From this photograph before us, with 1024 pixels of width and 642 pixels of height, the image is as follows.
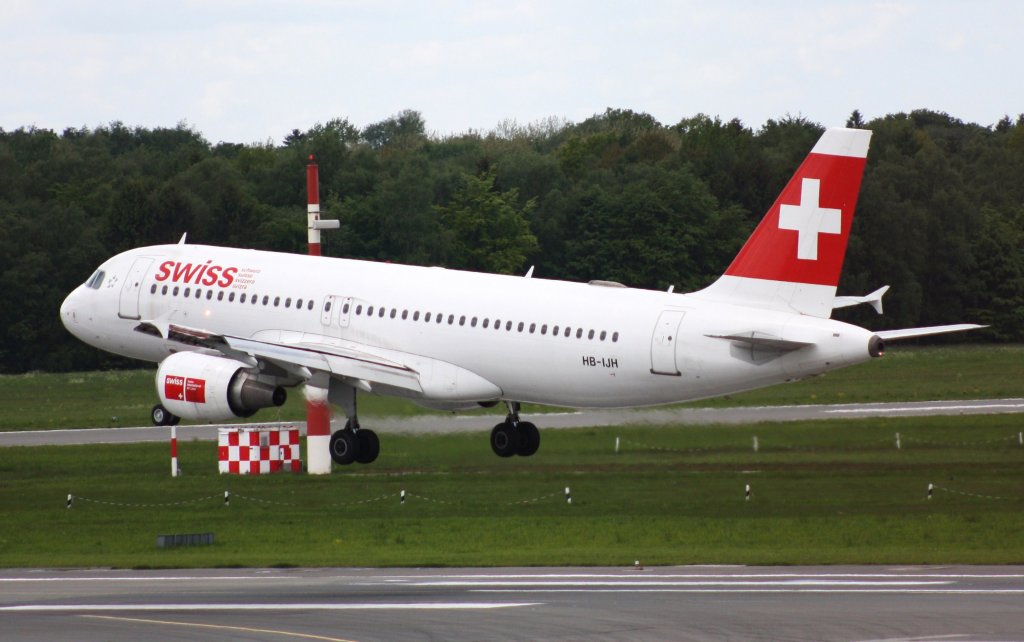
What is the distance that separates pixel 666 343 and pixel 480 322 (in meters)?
5.24

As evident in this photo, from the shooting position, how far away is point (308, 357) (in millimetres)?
44625

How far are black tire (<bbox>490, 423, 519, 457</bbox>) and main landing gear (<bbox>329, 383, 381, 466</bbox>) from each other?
3170 millimetres

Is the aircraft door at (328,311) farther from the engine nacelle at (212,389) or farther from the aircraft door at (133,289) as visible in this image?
the aircraft door at (133,289)

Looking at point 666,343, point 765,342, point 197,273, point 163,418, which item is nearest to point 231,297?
point 197,273

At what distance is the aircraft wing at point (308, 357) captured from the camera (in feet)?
145

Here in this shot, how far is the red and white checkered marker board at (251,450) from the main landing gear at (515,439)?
7.59 meters

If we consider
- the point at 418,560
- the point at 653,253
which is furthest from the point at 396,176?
the point at 418,560

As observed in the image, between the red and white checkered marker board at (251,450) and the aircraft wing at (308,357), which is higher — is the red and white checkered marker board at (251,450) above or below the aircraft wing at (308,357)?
below

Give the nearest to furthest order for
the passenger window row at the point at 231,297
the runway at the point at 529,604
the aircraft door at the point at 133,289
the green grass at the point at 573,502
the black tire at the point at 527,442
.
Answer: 1. the runway at the point at 529,604
2. the green grass at the point at 573,502
3. the passenger window row at the point at 231,297
4. the black tire at the point at 527,442
5. the aircraft door at the point at 133,289

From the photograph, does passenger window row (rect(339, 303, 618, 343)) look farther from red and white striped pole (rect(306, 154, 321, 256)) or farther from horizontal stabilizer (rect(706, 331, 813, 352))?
red and white striped pole (rect(306, 154, 321, 256))

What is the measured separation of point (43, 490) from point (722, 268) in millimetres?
66956

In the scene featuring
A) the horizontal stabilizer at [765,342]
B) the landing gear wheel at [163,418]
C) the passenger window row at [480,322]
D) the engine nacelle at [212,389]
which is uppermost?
the passenger window row at [480,322]

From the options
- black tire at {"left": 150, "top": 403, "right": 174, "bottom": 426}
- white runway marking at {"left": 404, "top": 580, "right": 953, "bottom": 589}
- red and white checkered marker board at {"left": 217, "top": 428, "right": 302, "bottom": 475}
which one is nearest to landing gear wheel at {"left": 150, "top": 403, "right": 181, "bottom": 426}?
black tire at {"left": 150, "top": 403, "right": 174, "bottom": 426}

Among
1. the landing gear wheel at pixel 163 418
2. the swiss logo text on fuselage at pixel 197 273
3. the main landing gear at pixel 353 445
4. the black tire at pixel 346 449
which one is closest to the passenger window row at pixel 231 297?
the swiss logo text on fuselage at pixel 197 273
